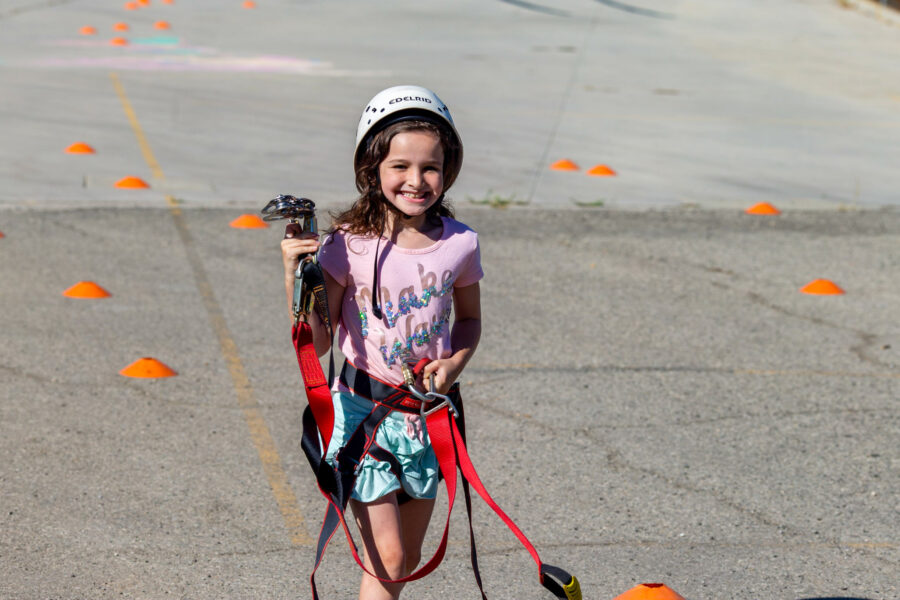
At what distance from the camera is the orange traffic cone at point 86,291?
712 centimetres

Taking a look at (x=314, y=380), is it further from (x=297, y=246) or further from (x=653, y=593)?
(x=653, y=593)

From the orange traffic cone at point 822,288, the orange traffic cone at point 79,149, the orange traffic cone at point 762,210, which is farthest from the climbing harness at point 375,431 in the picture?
the orange traffic cone at point 79,149

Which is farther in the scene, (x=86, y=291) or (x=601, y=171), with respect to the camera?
(x=601, y=171)

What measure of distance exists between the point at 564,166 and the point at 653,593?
309 inches

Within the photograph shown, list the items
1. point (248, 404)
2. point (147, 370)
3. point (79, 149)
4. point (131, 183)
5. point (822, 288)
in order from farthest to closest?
1. point (79, 149)
2. point (131, 183)
3. point (822, 288)
4. point (147, 370)
5. point (248, 404)

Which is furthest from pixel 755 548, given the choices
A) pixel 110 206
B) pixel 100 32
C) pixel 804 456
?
pixel 100 32

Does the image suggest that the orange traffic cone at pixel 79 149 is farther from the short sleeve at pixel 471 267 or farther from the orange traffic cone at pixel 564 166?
the short sleeve at pixel 471 267

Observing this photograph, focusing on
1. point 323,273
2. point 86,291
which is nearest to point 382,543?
point 323,273

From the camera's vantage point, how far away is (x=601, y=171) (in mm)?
11250

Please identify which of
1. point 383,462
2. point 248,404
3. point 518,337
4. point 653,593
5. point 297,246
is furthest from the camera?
point 518,337

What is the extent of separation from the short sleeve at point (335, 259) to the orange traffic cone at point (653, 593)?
4.72 ft

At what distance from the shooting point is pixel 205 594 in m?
3.93

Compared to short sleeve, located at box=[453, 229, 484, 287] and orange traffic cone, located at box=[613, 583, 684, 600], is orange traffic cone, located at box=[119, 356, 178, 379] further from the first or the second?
short sleeve, located at box=[453, 229, 484, 287]

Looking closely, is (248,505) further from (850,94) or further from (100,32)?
(100,32)
